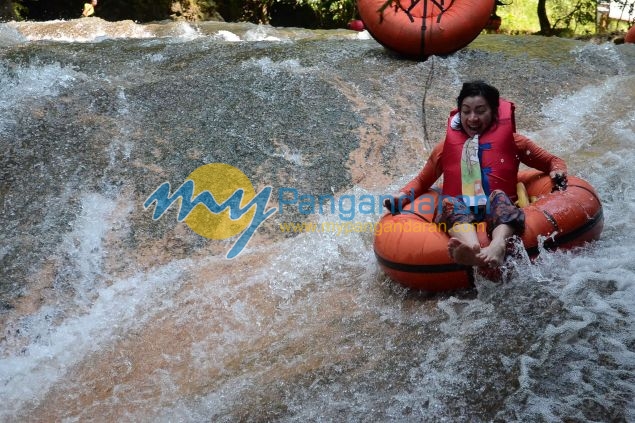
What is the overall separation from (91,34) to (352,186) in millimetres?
4641

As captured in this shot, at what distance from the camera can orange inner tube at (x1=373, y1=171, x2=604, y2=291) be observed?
2.96 m

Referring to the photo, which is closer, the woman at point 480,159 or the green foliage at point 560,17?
the woman at point 480,159

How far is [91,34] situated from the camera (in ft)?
24.6

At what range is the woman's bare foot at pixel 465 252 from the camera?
2.74 meters

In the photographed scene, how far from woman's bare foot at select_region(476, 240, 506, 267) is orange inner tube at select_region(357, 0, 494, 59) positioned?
10.5 feet

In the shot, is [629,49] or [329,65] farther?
[629,49]

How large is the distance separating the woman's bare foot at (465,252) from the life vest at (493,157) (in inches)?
24.4

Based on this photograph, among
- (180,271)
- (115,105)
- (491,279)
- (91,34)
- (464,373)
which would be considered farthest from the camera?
(91,34)

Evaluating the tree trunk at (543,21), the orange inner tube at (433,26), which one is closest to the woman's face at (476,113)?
the orange inner tube at (433,26)

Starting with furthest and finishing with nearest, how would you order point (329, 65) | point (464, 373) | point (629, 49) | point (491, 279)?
point (629, 49), point (329, 65), point (491, 279), point (464, 373)

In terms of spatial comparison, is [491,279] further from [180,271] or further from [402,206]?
[180,271]

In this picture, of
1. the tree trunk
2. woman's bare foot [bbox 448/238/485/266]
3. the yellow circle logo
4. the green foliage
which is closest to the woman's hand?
woman's bare foot [bbox 448/238/485/266]

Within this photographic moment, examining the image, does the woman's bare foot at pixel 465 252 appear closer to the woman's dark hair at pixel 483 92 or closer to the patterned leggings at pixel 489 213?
the patterned leggings at pixel 489 213

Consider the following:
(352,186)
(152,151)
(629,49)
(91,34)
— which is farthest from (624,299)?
(91,34)
